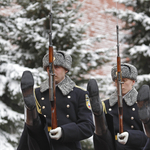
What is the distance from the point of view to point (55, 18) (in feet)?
21.3

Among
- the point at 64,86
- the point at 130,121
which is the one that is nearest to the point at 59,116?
the point at 64,86

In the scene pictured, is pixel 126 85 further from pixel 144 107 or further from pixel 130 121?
pixel 144 107

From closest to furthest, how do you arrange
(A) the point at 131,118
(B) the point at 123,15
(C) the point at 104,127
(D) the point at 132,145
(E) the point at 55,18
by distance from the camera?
(C) the point at 104,127
(D) the point at 132,145
(A) the point at 131,118
(E) the point at 55,18
(B) the point at 123,15

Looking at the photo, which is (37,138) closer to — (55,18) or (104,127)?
(104,127)

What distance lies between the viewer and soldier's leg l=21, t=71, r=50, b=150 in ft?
7.37

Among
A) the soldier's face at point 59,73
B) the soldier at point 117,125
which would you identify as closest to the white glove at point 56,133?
the soldier at point 117,125

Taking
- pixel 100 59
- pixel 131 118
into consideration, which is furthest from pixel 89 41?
pixel 131 118

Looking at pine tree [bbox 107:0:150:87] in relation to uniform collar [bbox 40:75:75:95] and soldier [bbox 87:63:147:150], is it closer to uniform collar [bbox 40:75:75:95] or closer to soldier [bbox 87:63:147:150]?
soldier [bbox 87:63:147:150]

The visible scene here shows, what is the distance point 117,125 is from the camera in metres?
2.99

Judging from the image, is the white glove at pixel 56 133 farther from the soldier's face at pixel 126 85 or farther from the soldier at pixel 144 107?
the soldier's face at pixel 126 85

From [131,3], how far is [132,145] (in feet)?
A: 18.9

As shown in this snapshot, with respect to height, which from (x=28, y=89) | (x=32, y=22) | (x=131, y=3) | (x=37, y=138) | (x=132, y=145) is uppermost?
(x=131, y=3)

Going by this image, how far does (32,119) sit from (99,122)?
571 mm

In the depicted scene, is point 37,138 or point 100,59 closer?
point 37,138
